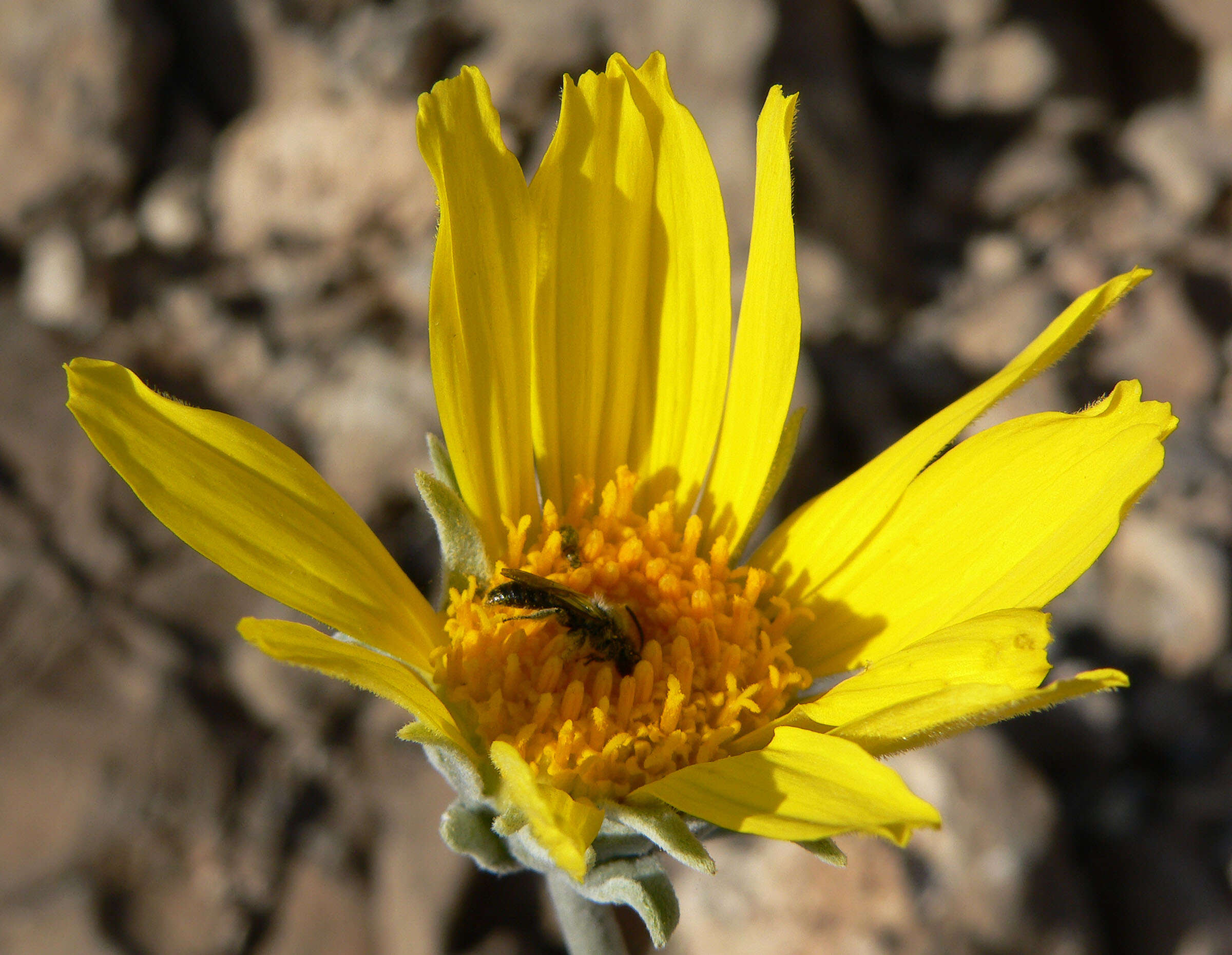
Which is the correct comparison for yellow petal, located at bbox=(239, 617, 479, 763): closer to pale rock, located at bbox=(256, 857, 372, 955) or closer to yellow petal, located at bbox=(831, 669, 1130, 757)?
yellow petal, located at bbox=(831, 669, 1130, 757)

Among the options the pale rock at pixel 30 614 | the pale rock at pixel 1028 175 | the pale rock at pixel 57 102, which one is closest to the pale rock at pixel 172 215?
the pale rock at pixel 57 102

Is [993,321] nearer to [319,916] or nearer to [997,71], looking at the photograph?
[997,71]

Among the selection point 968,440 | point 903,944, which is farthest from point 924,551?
point 903,944

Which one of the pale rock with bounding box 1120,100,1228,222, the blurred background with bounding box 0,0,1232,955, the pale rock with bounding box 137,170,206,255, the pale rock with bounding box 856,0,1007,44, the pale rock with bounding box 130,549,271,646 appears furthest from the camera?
the pale rock with bounding box 1120,100,1228,222

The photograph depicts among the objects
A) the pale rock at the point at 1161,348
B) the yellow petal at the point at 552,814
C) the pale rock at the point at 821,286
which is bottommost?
the pale rock at the point at 1161,348

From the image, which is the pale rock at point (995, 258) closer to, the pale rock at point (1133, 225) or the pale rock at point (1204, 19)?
the pale rock at point (1133, 225)

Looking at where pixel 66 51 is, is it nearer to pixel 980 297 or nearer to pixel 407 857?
pixel 407 857

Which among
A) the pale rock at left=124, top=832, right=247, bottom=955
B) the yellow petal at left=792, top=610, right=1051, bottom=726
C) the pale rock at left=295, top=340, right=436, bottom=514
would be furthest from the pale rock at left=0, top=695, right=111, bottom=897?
the yellow petal at left=792, top=610, right=1051, bottom=726
